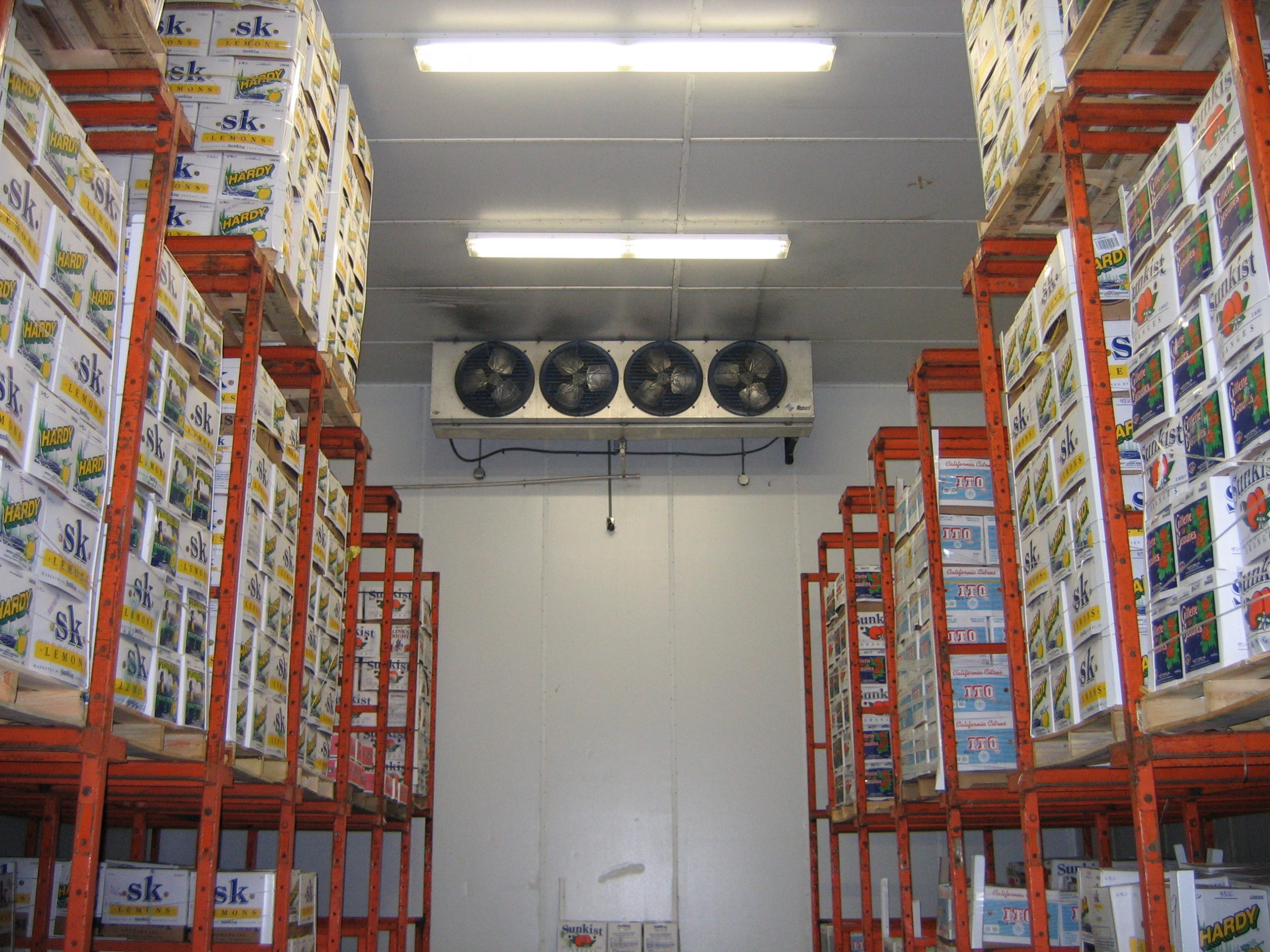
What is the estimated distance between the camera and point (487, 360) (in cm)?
1116

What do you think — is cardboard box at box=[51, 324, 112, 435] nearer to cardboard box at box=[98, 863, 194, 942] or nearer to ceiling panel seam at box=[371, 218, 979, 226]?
cardboard box at box=[98, 863, 194, 942]

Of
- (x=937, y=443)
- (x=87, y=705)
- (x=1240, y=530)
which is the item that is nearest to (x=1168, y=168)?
(x=1240, y=530)

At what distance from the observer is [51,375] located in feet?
10.9

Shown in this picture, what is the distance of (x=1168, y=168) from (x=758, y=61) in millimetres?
4157

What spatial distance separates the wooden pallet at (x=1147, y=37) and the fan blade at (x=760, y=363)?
678cm

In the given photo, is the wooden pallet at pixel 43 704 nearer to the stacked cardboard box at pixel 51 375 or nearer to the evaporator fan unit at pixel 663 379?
the stacked cardboard box at pixel 51 375

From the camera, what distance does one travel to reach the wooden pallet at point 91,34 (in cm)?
385

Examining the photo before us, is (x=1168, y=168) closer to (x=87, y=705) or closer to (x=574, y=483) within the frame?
(x=87, y=705)

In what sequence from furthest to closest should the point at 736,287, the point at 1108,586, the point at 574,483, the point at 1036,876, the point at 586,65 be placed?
the point at 574,483 → the point at 736,287 → the point at 586,65 → the point at 1036,876 → the point at 1108,586

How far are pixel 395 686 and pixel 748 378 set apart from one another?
4.23 metres

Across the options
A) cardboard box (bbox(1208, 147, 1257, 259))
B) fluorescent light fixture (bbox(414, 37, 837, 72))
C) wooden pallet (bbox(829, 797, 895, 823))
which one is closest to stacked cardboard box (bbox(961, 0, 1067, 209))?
cardboard box (bbox(1208, 147, 1257, 259))

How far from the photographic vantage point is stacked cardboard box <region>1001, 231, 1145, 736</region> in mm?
4082

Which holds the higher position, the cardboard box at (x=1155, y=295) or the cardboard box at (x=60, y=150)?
the cardboard box at (x=60, y=150)

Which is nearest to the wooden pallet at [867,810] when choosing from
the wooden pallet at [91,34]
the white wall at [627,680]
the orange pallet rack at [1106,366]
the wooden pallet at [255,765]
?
the white wall at [627,680]
